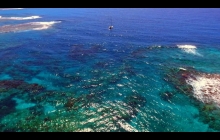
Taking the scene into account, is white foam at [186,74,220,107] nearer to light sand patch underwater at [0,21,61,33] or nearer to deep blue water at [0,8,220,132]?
deep blue water at [0,8,220,132]

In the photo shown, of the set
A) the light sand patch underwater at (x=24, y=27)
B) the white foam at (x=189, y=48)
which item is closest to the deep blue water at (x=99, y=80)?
the white foam at (x=189, y=48)

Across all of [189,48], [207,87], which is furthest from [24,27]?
[207,87]

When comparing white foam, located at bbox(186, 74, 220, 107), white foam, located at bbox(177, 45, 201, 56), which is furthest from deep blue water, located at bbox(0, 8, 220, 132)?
white foam, located at bbox(186, 74, 220, 107)

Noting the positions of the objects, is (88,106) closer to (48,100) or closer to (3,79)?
(48,100)

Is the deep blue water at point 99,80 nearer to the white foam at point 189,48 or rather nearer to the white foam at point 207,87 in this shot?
the white foam at point 189,48

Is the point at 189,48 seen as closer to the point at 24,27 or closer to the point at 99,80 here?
the point at 99,80
